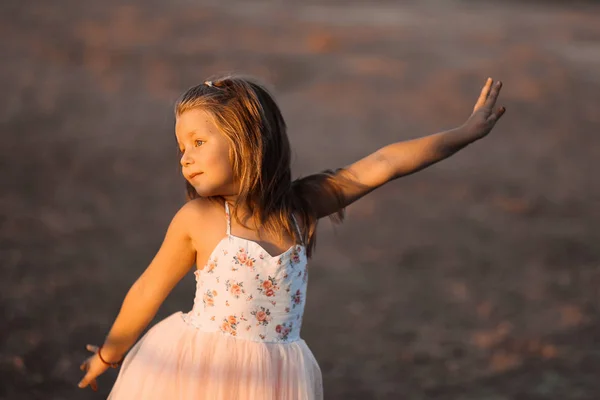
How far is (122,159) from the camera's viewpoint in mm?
8172

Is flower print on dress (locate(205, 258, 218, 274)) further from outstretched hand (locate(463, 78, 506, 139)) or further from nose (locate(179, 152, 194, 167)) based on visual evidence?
outstretched hand (locate(463, 78, 506, 139))

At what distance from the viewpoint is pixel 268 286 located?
7.06 feet

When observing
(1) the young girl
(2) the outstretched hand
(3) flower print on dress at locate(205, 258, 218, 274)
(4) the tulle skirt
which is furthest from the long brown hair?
(2) the outstretched hand

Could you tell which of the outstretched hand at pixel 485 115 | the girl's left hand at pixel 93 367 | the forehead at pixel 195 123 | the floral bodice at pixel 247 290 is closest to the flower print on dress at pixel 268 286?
the floral bodice at pixel 247 290

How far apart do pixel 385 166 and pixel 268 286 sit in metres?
0.38

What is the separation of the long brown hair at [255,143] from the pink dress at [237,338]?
0.07m

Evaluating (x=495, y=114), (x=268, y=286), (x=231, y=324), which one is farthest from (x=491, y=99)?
(x=231, y=324)

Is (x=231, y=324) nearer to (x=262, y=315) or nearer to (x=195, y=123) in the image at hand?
(x=262, y=315)

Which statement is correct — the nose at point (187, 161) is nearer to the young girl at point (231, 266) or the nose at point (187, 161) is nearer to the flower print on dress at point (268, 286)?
the young girl at point (231, 266)

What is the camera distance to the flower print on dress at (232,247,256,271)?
2131mm

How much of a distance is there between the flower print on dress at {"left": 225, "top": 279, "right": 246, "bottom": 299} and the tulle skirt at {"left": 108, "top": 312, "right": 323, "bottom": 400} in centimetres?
10

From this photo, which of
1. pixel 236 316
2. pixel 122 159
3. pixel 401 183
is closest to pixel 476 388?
pixel 236 316

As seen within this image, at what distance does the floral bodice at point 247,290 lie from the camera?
2.13 meters

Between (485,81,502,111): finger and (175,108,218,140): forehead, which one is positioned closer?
(175,108,218,140): forehead
